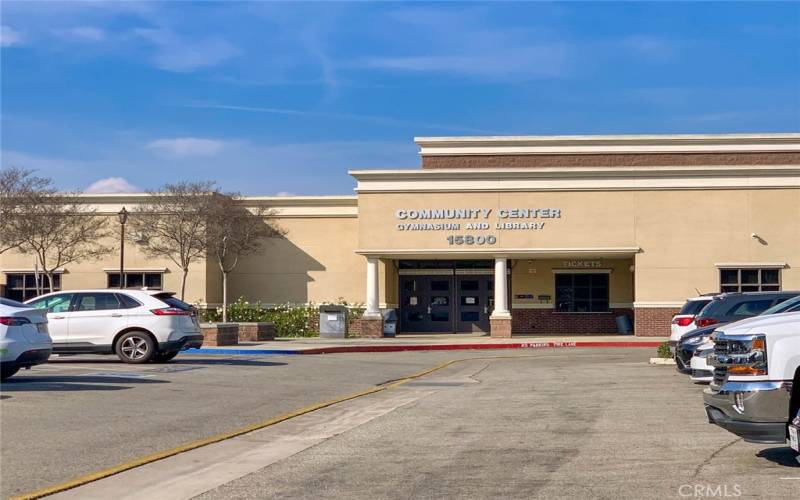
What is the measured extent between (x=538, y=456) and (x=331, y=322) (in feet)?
94.2

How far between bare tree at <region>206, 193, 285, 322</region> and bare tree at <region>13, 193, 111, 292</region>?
5023 mm

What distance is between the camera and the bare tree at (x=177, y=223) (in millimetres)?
39375

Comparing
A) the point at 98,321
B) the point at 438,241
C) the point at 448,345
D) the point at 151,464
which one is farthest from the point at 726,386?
the point at 438,241

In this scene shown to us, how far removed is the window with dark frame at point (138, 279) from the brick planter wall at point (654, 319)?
19528 mm

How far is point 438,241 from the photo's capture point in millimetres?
39438

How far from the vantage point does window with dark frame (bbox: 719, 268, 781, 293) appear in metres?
37.9

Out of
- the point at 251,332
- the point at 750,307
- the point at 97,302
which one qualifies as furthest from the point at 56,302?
the point at 750,307

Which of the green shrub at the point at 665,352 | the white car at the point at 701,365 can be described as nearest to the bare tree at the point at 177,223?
the green shrub at the point at 665,352

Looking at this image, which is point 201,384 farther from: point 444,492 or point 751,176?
point 751,176

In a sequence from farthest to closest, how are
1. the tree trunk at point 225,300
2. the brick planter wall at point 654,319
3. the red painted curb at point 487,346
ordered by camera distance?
the tree trunk at point 225,300 → the brick planter wall at point 654,319 → the red painted curb at point 487,346

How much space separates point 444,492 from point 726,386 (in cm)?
259

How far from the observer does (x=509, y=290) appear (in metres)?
42.3

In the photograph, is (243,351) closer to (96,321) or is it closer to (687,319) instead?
(96,321)

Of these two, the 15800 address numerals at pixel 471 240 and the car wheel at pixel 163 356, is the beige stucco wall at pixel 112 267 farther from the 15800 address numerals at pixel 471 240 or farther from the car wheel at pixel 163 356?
the car wheel at pixel 163 356
